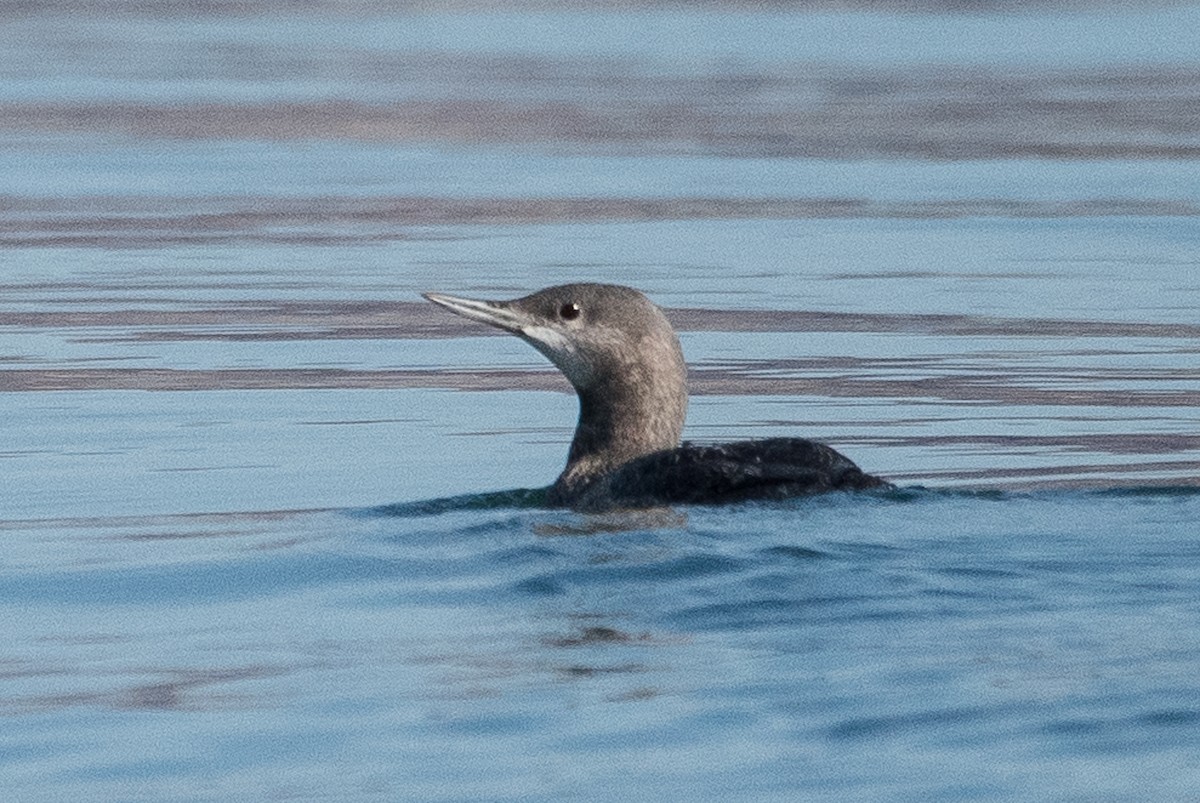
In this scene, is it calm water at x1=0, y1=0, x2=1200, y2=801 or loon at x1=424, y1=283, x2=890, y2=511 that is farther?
loon at x1=424, y1=283, x2=890, y2=511

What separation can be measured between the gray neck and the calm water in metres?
0.59

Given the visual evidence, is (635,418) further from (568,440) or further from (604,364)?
A: (568,440)

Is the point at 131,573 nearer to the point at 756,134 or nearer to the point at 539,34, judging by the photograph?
the point at 756,134

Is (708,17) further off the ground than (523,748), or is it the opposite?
(708,17)

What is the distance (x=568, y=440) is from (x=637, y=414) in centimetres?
162

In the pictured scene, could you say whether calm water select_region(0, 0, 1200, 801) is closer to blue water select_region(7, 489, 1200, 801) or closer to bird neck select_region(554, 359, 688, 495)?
blue water select_region(7, 489, 1200, 801)

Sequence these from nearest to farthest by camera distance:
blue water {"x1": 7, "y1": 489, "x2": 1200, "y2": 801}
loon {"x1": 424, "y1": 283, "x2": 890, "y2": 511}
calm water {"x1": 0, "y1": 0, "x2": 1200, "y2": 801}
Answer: blue water {"x1": 7, "y1": 489, "x2": 1200, "y2": 801}, calm water {"x1": 0, "y1": 0, "x2": 1200, "y2": 801}, loon {"x1": 424, "y1": 283, "x2": 890, "y2": 511}

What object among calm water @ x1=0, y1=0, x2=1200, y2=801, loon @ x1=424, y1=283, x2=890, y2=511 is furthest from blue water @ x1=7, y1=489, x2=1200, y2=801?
loon @ x1=424, y1=283, x2=890, y2=511

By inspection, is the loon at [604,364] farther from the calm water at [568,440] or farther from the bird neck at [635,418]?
the calm water at [568,440]

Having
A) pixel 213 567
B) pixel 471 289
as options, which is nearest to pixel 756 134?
pixel 471 289

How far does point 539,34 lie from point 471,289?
22.8 metres

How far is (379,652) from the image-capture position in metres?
7.04

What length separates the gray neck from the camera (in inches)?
374

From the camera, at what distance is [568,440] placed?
1116 centimetres
